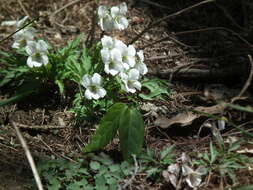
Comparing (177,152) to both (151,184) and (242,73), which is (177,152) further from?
(242,73)

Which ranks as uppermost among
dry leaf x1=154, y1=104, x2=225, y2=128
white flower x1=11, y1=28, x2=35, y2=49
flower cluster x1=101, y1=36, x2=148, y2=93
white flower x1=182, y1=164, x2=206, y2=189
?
white flower x1=11, y1=28, x2=35, y2=49

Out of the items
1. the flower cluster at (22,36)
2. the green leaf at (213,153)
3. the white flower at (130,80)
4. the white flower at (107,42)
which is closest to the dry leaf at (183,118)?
the white flower at (130,80)

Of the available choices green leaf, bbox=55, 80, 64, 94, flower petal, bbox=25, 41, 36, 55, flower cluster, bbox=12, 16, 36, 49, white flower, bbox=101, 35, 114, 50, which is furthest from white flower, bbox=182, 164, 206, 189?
flower cluster, bbox=12, 16, 36, 49

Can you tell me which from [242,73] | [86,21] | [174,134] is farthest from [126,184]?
[86,21]

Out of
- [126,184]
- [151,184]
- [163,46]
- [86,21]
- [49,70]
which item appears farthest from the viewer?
[86,21]

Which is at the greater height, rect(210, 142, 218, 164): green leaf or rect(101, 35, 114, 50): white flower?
rect(101, 35, 114, 50): white flower

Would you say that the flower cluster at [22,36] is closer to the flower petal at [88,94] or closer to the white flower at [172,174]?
the flower petal at [88,94]

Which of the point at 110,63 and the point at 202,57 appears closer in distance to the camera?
the point at 110,63

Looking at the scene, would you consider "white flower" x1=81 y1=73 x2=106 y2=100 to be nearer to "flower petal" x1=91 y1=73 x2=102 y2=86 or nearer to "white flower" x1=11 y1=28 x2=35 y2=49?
"flower petal" x1=91 y1=73 x2=102 y2=86
